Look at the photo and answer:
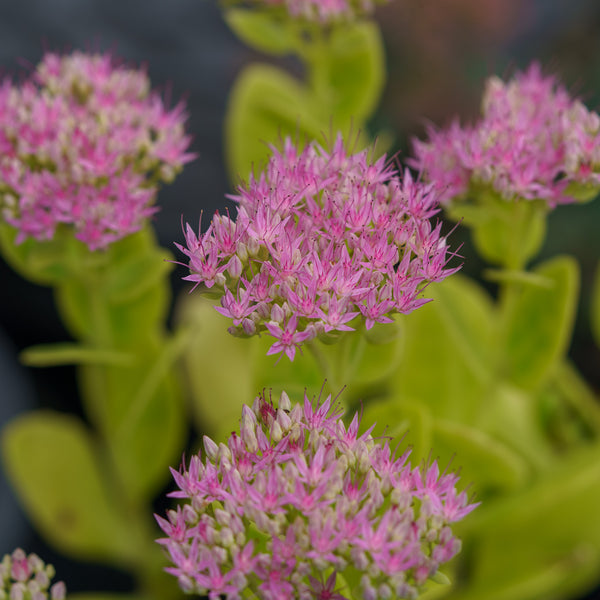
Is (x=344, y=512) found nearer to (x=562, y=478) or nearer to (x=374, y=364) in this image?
(x=374, y=364)

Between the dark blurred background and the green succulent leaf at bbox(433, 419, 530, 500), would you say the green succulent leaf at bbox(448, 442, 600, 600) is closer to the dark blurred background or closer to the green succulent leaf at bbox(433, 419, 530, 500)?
the green succulent leaf at bbox(433, 419, 530, 500)

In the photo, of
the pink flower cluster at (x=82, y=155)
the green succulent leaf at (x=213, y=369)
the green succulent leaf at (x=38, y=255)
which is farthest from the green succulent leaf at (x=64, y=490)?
the pink flower cluster at (x=82, y=155)

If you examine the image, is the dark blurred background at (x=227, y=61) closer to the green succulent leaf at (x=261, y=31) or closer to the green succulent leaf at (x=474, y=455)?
the green succulent leaf at (x=261, y=31)

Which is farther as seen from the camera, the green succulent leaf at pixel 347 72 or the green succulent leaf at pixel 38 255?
the green succulent leaf at pixel 347 72

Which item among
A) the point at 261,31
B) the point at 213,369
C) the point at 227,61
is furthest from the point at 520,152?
the point at 227,61

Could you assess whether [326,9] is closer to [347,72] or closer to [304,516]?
[347,72]

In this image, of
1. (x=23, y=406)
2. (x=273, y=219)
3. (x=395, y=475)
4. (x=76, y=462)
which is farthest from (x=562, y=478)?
(x=23, y=406)
